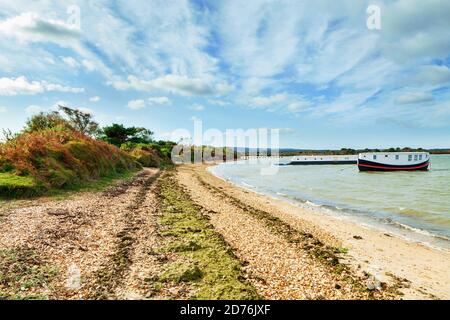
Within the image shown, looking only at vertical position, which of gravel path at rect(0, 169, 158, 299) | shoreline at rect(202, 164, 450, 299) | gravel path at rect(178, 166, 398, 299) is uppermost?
gravel path at rect(0, 169, 158, 299)

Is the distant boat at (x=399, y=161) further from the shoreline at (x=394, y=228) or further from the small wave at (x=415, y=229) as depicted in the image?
the small wave at (x=415, y=229)

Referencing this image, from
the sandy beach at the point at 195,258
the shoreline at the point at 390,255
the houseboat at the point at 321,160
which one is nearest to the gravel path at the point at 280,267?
the sandy beach at the point at 195,258

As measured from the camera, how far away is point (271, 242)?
8.85 metres

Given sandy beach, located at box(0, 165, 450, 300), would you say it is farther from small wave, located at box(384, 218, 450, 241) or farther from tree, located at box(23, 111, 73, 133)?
tree, located at box(23, 111, 73, 133)

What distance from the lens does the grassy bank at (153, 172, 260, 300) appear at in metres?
5.48

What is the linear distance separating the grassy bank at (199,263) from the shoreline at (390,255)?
129 inches

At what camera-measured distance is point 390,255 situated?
859cm

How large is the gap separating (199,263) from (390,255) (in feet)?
19.1

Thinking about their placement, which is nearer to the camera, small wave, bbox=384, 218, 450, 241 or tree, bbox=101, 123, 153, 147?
small wave, bbox=384, 218, 450, 241

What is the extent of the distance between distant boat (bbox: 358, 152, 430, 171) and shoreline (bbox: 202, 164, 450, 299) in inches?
1546

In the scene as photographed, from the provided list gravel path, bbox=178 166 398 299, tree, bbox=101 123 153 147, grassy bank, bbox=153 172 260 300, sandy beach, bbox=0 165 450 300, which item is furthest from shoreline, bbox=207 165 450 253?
tree, bbox=101 123 153 147

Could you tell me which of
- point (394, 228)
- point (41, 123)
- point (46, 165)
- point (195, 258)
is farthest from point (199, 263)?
point (41, 123)

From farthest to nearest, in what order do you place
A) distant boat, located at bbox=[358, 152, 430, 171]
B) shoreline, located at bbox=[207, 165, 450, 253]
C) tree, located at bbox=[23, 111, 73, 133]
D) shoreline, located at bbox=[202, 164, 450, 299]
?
distant boat, located at bbox=[358, 152, 430, 171] → tree, located at bbox=[23, 111, 73, 133] → shoreline, located at bbox=[207, 165, 450, 253] → shoreline, located at bbox=[202, 164, 450, 299]
